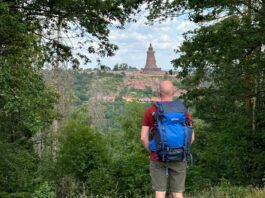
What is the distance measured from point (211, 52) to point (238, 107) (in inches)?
119

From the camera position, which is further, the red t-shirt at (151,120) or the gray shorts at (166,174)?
the gray shorts at (166,174)

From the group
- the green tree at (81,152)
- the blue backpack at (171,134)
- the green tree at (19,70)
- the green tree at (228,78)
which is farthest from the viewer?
the green tree at (81,152)

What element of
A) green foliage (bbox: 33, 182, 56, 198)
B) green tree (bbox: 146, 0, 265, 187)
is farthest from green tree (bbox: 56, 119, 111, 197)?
green tree (bbox: 146, 0, 265, 187)

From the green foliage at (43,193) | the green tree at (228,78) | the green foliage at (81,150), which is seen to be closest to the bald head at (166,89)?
the green tree at (228,78)

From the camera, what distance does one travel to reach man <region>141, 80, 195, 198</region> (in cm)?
485

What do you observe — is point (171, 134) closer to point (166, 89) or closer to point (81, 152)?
point (166, 89)

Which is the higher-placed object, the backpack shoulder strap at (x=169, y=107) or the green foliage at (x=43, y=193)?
the backpack shoulder strap at (x=169, y=107)

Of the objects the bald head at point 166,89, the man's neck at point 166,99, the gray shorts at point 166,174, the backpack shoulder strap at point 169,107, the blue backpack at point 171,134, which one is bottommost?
the gray shorts at point 166,174

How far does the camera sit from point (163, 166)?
4969 mm

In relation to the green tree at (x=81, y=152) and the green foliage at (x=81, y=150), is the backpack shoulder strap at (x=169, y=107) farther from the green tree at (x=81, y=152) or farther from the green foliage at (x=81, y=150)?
the green foliage at (x=81, y=150)

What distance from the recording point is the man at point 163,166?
4.85 meters

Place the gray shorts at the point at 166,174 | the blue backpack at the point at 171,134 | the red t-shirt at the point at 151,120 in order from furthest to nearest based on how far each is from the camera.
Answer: the gray shorts at the point at 166,174, the red t-shirt at the point at 151,120, the blue backpack at the point at 171,134

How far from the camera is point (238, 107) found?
58.8 feet

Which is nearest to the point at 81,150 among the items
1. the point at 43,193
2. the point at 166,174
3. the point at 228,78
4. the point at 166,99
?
the point at 43,193
